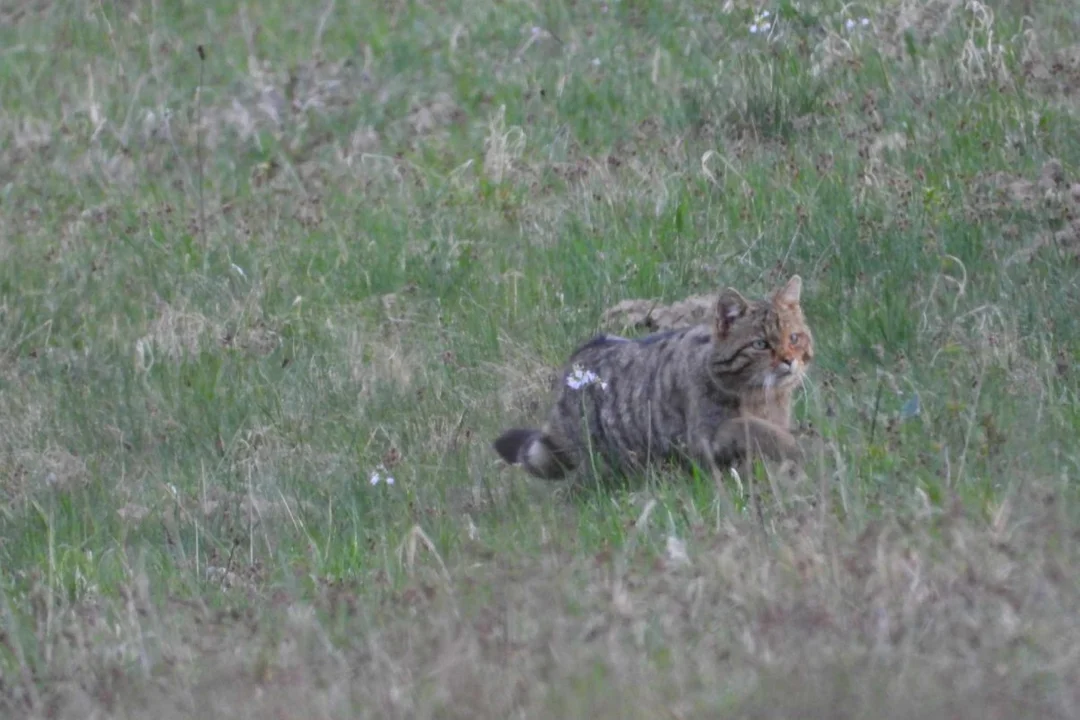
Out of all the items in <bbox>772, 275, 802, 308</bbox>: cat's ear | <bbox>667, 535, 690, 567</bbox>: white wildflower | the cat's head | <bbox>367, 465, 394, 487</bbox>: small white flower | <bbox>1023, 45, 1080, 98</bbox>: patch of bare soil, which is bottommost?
<bbox>367, 465, 394, 487</bbox>: small white flower

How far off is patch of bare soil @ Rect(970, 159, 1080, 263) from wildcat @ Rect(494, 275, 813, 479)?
145 cm

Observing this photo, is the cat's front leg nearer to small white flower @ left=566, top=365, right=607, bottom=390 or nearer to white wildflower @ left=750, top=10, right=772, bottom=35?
small white flower @ left=566, top=365, right=607, bottom=390

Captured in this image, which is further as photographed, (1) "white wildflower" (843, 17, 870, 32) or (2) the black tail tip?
(1) "white wildflower" (843, 17, 870, 32)

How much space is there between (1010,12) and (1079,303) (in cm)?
474

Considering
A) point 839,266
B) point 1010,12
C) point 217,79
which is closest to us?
point 839,266

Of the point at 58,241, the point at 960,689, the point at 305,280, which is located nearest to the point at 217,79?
the point at 58,241

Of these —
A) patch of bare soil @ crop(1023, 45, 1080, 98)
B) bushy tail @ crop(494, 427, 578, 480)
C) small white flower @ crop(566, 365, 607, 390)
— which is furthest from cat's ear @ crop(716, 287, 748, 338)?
patch of bare soil @ crop(1023, 45, 1080, 98)

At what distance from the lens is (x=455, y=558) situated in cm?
545

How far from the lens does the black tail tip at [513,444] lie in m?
7.23

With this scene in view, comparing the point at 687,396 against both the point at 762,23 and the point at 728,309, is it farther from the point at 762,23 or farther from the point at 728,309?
the point at 762,23

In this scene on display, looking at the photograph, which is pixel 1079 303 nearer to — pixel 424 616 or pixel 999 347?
pixel 999 347

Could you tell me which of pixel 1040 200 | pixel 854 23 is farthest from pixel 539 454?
pixel 854 23

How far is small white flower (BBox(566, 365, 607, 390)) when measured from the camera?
6801 millimetres

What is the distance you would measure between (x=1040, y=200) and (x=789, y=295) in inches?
77.5
